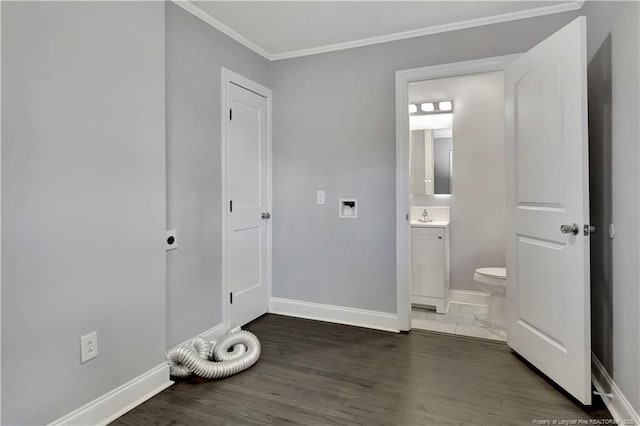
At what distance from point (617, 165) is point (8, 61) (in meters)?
2.83

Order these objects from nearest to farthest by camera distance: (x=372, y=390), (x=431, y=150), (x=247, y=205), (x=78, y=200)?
1. (x=78, y=200)
2. (x=372, y=390)
3. (x=247, y=205)
4. (x=431, y=150)

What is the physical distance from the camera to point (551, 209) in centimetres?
214

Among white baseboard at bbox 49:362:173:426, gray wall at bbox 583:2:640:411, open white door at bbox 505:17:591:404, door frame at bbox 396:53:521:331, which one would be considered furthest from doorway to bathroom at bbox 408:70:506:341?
white baseboard at bbox 49:362:173:426

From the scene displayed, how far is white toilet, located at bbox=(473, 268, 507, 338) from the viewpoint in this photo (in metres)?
3.16

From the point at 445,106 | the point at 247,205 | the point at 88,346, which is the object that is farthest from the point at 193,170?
the point at 445,106

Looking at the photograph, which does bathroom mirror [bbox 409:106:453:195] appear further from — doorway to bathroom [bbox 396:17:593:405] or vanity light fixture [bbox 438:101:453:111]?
doorway to bathroom [bbox 396:17:593:405]

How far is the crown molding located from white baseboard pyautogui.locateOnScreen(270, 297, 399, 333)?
7.56 ft

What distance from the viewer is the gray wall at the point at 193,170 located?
240 cm

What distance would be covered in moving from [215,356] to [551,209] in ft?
7.48

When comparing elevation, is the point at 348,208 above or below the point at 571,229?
above

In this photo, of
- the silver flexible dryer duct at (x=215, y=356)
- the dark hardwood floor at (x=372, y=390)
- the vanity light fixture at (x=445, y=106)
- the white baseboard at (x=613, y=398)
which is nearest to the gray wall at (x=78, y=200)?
the silver flexible dryer duct at (x=215, y=356)

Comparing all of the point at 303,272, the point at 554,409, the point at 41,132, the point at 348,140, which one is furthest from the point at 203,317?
the point at 554,409

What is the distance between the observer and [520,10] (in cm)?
258

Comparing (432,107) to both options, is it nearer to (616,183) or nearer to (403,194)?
(403,194)
